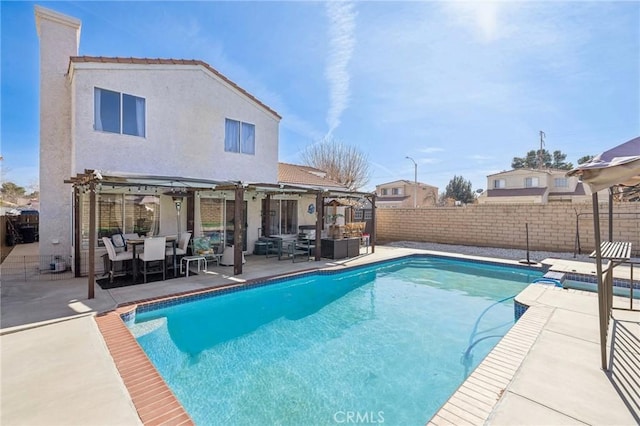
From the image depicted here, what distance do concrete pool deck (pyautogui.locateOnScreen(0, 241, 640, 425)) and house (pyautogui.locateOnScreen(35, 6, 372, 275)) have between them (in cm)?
395

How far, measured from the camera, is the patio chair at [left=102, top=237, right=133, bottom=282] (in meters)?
8.71

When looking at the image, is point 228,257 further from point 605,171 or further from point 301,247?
point 605,171

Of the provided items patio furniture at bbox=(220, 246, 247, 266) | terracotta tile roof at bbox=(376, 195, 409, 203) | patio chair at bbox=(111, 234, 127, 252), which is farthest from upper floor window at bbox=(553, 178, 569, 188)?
patio chair at bbox=(111, 234, 127, 252)

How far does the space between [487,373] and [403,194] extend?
44792 millimetres

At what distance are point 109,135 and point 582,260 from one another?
62.3 ft

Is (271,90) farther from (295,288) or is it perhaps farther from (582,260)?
(582,260)

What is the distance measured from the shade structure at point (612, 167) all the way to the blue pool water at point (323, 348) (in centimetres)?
356

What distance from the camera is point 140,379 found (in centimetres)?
394

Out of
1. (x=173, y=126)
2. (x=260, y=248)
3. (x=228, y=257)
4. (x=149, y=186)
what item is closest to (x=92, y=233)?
(x=149, y=186)

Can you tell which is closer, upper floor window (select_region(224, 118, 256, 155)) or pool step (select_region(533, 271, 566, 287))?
pool step (select_region(533, 271, 566, 287))

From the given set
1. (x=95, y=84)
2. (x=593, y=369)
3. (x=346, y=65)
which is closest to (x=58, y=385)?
(x=593, y=369)

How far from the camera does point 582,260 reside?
12.7m

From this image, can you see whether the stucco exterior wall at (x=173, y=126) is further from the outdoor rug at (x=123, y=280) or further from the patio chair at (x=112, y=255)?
the outdoor rug at (x=123, y=280)

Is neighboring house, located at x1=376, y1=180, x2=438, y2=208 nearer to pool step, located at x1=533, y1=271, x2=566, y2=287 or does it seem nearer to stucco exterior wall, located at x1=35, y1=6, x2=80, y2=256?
pool step, located at x1=533, y1=271, x2=566, y2=287
